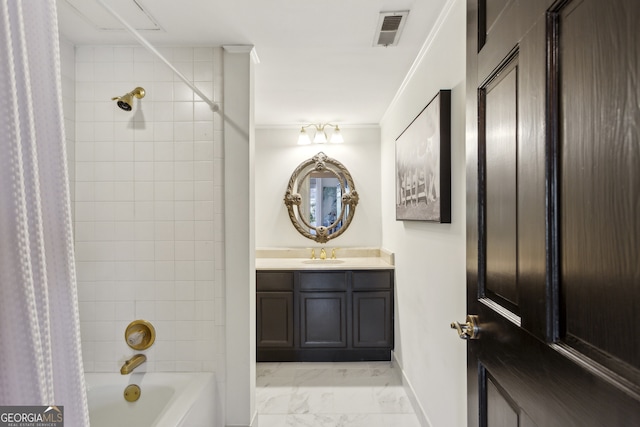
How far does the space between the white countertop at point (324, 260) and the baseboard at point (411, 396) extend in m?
0.81

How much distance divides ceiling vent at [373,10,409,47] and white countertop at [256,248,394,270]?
1838mm

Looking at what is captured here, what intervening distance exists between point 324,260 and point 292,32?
2.24 m

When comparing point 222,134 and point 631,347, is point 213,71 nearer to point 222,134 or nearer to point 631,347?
point 222,134

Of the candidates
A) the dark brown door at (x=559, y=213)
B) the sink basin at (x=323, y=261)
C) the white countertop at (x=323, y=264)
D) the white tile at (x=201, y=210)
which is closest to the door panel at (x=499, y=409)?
the dark brown door at (x=559, y=213)

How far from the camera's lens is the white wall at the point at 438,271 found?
1.60 m

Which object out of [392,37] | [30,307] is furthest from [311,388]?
[30,307]

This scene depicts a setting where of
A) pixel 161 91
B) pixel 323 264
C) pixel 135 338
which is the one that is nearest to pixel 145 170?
pixel 161 91

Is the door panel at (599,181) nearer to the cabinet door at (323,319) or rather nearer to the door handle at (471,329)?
the door handle at (471,329)

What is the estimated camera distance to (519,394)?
0.75m

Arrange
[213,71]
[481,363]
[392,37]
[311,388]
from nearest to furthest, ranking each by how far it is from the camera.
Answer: [481,363], [392,37], [213,71], [311,388]

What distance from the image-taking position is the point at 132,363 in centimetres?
195

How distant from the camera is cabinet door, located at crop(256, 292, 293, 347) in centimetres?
320

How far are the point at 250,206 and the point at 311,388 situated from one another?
1.57 m

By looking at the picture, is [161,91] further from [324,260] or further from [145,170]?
[324,260]
